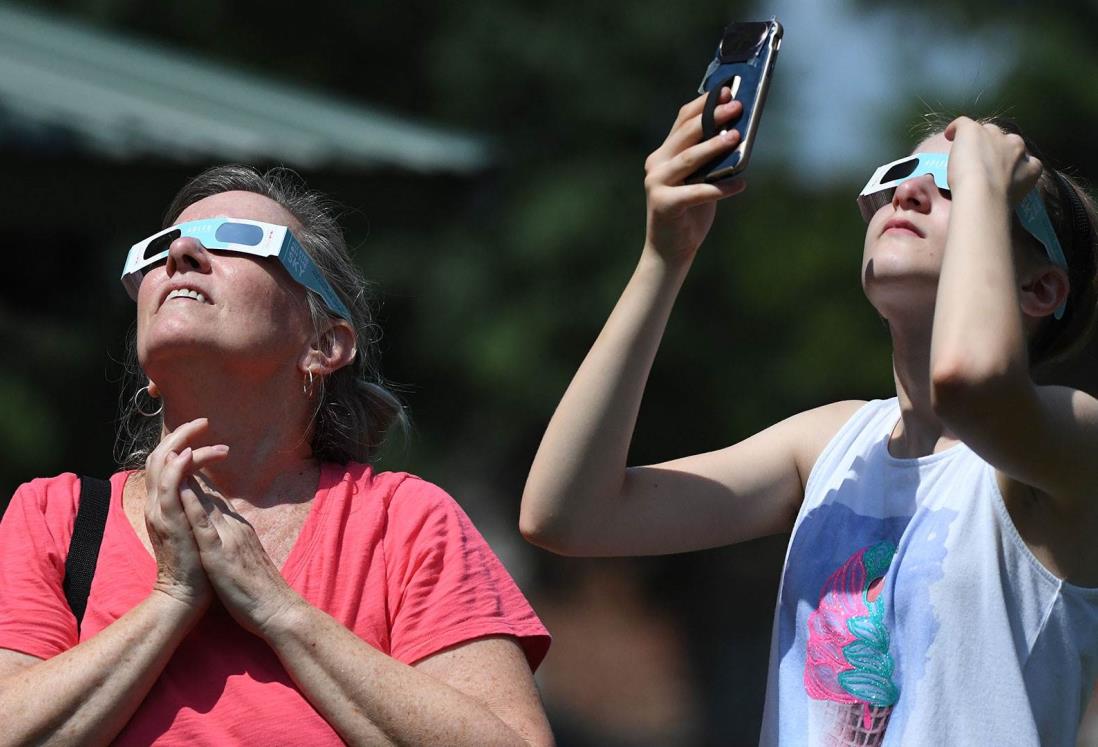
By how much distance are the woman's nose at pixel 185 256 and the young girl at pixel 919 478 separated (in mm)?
687

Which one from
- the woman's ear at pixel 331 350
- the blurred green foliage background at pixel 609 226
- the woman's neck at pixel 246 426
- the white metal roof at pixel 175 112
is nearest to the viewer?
the woman's neck at pixel 246 426

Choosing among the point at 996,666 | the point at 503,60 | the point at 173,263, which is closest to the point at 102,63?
the point at 503,60

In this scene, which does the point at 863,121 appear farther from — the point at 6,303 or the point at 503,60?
the point at 6,303

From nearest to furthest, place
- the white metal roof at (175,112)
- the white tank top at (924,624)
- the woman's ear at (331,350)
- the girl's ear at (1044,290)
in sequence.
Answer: the white tank top at (924,624)
the girl's ear at (1044,290)
the woman's ear at (331,350)
the white metal roof at (175,112)

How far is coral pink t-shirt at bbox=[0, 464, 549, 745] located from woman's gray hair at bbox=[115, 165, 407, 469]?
0.22 meters

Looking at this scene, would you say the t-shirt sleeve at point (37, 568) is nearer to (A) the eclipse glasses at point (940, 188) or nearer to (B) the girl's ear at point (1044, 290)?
(A) the eclipse glasses at point (940, 188)

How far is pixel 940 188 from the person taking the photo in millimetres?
2562

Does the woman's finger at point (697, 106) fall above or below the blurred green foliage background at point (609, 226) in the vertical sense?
below

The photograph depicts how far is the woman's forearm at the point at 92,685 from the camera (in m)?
2.37

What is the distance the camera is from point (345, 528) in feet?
8.84

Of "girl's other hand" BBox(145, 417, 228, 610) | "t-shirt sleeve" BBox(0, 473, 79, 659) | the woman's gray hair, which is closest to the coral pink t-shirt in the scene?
"t-shirt sleeve" BBox(0, 473, 79, 659)

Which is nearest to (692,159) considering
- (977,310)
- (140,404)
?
(977,310)

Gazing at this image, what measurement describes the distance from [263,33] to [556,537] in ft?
29.6

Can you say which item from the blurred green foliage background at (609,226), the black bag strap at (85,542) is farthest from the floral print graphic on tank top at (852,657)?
the blurred green foliage background at (609,226)
